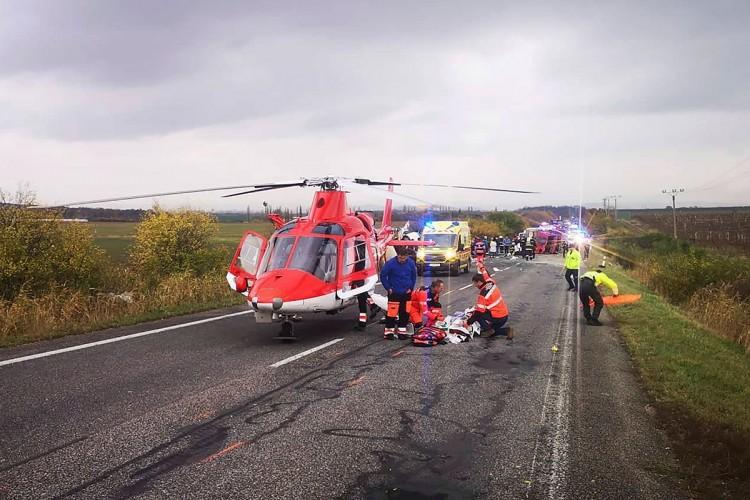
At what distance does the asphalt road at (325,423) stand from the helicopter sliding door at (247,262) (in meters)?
1.37

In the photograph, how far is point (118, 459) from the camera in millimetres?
5223

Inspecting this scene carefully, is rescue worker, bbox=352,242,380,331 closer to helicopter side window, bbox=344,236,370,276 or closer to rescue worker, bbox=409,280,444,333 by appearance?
helicopter side window, bbox=344,236,370,276

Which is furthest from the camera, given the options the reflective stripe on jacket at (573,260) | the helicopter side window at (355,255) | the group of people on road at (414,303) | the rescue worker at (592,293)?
the reflective stripe on jacket at (573,260)

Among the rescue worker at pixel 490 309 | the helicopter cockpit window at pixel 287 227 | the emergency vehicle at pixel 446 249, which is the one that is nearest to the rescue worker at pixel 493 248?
the emergency vehicle at pixel 446 249

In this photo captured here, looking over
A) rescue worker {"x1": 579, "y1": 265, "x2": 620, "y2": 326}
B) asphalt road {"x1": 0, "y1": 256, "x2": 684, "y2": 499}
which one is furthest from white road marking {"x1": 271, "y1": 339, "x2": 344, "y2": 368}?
rescue worker {"x1": 579, "y1": 265, "x2": 620, "y2": 326}

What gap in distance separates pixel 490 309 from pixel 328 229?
3.92 meters

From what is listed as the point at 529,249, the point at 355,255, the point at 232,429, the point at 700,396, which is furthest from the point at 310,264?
the point at 529,249

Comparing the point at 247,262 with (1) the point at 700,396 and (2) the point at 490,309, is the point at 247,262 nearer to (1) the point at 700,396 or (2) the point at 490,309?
(2) the point at 490,309

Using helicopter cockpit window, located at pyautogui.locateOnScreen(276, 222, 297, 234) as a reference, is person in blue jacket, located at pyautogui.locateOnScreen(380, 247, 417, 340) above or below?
below

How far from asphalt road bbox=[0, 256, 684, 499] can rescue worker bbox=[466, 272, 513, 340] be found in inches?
48.0

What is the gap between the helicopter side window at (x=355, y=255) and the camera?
11805 millimetres

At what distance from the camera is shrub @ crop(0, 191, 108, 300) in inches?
672

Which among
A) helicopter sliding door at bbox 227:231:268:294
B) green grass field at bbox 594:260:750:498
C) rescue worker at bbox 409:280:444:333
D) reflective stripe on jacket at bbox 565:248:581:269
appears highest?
helicopter sliding door at bbox 227:231:268:294

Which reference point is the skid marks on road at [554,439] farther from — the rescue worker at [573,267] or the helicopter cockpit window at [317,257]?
the rescue worker at [573,267]
